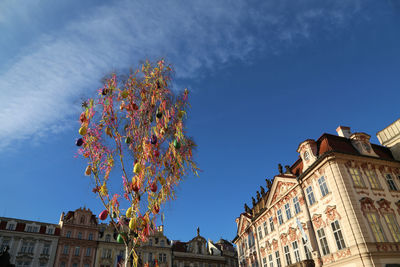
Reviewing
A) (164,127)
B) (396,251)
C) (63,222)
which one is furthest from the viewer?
(63,222)

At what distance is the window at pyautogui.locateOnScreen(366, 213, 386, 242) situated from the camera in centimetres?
1941

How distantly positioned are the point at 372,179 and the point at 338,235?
593 centimetres

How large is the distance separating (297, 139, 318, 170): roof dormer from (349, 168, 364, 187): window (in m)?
3.45

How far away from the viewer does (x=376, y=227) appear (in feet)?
65.3

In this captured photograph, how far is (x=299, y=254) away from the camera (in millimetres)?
25672

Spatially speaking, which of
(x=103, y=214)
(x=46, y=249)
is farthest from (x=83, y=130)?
(x=46, y=249)

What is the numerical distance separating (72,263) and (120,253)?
298 inches

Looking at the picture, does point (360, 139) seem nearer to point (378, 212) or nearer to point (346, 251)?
point (378, 212)

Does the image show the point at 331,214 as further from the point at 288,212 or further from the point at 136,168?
the point at 136,168

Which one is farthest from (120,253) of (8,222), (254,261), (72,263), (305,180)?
(305,180)

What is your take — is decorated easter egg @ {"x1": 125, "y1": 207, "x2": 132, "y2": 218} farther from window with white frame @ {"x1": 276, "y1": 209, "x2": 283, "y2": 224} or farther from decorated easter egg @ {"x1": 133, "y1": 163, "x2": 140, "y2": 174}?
window with white frame @ {"x1": 276, "y1": 209, "x2": 283, "y2": 224}

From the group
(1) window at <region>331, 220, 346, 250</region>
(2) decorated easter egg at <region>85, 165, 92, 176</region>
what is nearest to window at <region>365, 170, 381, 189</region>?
(1) window at <region>331, 220, 346, 250</region>

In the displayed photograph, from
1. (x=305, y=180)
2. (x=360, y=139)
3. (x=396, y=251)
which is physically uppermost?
(x=360, y=139)

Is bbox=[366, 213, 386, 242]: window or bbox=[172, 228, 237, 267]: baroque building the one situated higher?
bbox=[172, 228, 237, 267]: baroque building
